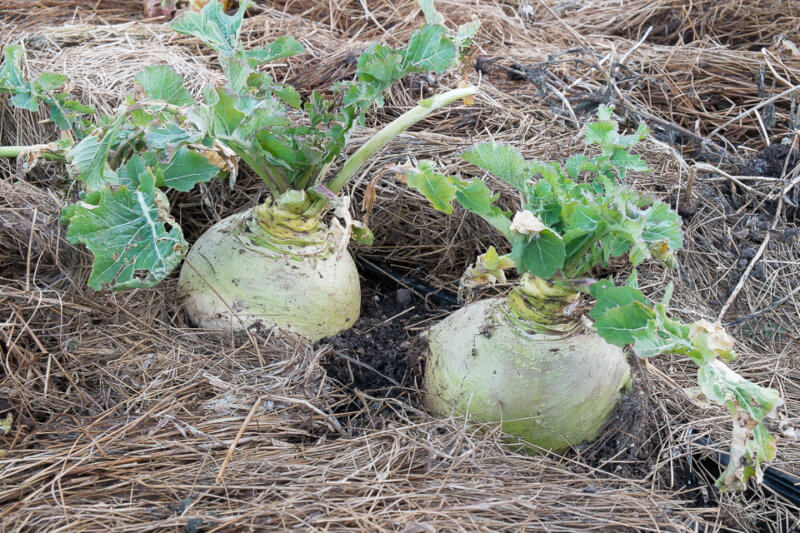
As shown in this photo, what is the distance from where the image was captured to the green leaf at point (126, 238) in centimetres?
151

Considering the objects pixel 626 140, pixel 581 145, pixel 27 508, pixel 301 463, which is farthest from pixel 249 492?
pixel 581 145

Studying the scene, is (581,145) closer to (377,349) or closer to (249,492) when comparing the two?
(377,349)

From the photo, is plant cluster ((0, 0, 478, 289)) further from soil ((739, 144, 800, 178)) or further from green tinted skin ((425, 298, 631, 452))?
soil ((739, 144, 800, 178))

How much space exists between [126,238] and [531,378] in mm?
987

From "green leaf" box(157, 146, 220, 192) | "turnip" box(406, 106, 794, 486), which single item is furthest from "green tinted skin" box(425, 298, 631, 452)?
"green leaf" box(157, 146, 220, 192)

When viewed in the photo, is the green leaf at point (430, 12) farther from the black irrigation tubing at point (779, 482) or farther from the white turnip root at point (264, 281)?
the black irrigation tubing at point (779, 482)

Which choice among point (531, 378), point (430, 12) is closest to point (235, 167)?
point (430, 12)

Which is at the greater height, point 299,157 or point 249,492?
point 299,157

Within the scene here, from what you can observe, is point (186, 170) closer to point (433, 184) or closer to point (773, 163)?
point (433, 184)

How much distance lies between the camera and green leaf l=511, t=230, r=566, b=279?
55.8 inches

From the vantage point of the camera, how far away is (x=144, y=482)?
1.35m

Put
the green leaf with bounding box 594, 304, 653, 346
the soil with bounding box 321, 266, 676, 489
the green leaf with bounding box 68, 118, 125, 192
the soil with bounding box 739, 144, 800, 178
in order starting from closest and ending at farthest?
the green leaf with bounding box 594, 304, 653, 346, the green leaf with bounding box 68, 118, 125, 192, the soil with bounding box 321, 266, 676, 489, the soil with bounding box 739, 144, 800, 178

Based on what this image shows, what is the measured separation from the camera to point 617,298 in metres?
1.42

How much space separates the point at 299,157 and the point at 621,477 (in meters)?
1.12
